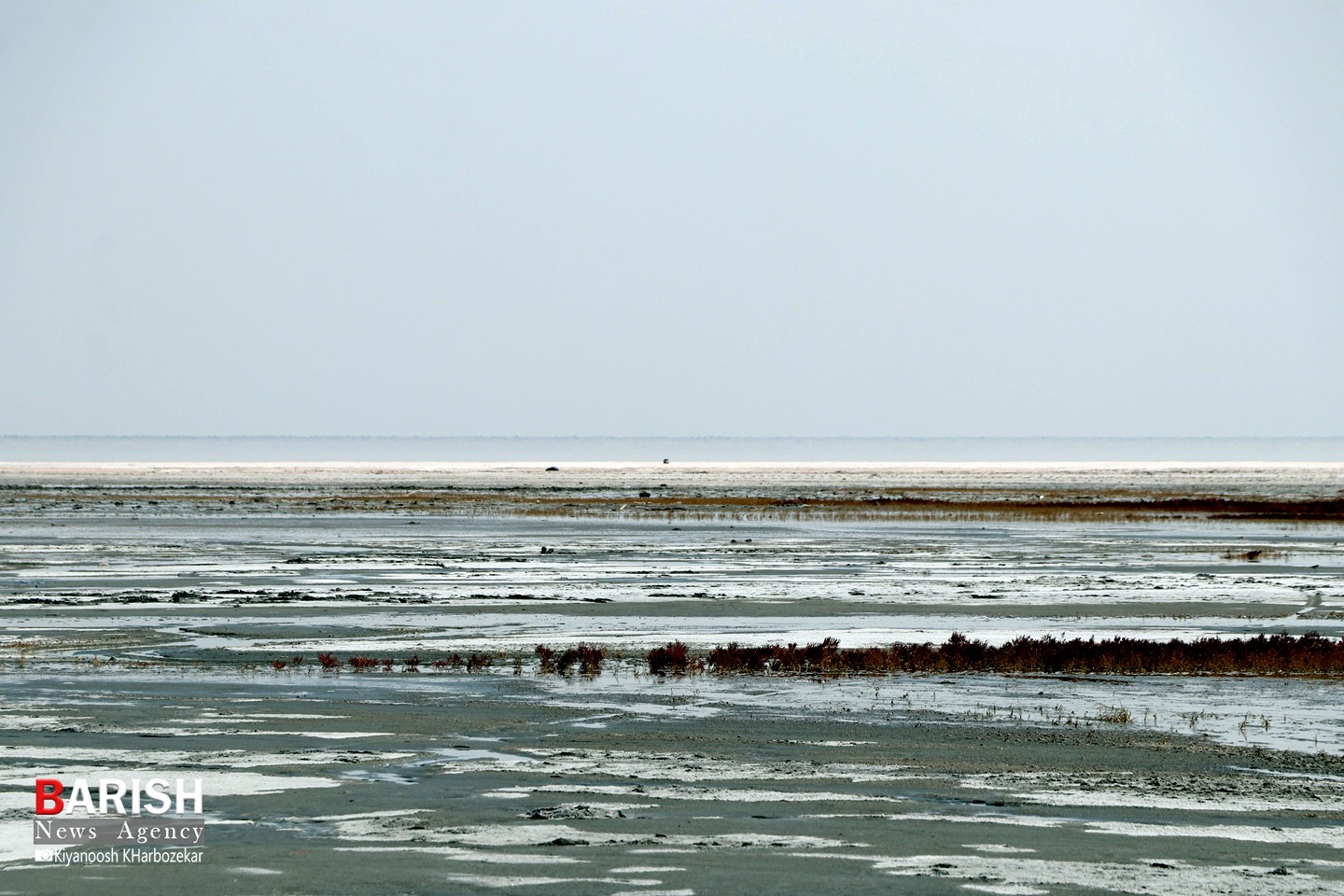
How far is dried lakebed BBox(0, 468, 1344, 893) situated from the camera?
9.67 m

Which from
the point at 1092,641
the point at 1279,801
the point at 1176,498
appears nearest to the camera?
the point at 1279,801

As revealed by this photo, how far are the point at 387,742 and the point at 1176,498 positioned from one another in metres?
82.3

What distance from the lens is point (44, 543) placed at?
4666cm

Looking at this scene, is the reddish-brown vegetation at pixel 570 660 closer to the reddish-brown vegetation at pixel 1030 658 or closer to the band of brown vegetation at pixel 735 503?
the reddish-brown vegetation at pixel 1030 658

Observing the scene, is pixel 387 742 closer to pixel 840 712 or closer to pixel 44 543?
pixel 840 712

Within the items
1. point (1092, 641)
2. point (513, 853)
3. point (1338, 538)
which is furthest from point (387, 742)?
point (1338, 538)

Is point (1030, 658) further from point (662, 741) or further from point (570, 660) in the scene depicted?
point (662, 741)

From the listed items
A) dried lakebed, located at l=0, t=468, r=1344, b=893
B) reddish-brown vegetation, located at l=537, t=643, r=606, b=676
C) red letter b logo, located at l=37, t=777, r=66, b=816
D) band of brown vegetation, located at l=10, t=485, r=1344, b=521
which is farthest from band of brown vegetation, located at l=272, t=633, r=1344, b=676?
band of brown vegetation, located at l=10, t=485, r=1344, b=521

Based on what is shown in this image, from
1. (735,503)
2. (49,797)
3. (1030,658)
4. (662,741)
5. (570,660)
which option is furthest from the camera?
(735,503)

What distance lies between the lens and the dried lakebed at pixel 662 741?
967 cm

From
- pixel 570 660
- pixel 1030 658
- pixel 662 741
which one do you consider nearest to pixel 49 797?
pixel 662 741

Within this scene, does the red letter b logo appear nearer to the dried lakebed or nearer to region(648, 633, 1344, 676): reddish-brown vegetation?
the dried lakebed

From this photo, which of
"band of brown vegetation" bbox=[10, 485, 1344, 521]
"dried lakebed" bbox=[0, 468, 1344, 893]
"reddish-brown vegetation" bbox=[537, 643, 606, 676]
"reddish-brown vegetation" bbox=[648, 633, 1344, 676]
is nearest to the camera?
"dried lakebed" bbox=[0, 468, 1344, 893]

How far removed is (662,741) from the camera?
46.9 feet
